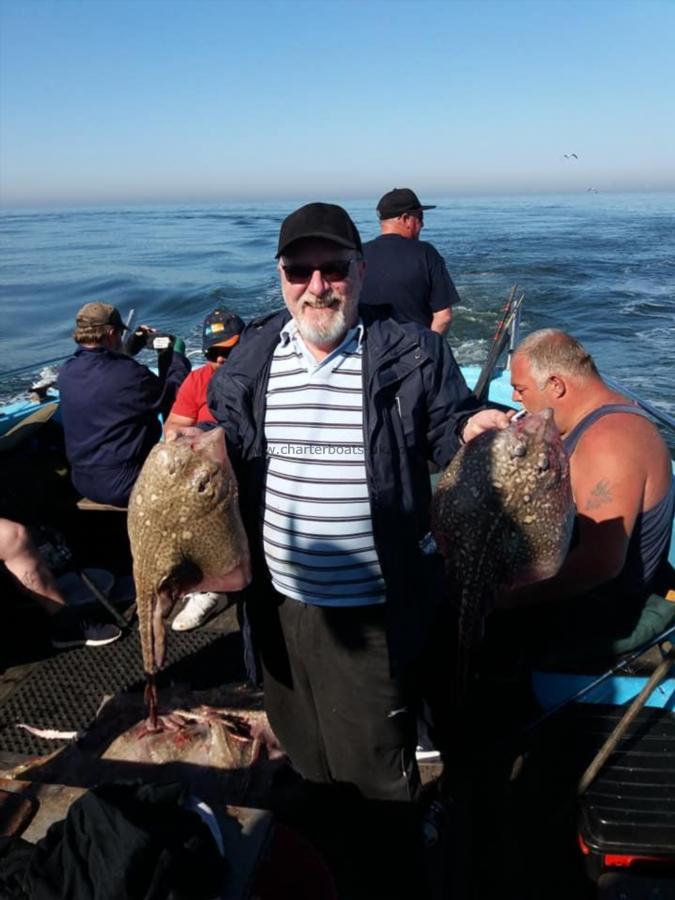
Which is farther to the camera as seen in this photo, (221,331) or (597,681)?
(221,331)

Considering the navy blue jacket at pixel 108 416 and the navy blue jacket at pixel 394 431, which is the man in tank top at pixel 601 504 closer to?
the navy blue jacket at pixel 394 431

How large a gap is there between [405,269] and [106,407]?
2.88 m

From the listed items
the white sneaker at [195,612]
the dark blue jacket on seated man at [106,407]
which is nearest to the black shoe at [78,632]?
the white sneaker at [195,612]

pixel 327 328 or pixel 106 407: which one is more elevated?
pixel 327 328

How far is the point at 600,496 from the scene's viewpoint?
3.06m

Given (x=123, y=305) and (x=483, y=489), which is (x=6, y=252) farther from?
(x=483, y=489)

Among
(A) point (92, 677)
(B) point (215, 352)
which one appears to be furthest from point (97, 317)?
(A) point (92, 677)

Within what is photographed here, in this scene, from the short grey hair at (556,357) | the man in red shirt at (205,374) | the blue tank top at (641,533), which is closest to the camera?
the blue tank top at (641,533)

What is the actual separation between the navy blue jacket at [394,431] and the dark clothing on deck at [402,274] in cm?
315

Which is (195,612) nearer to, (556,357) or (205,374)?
(205,374)

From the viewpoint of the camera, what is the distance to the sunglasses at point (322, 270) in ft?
7.77

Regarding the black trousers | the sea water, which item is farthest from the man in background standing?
the sea water

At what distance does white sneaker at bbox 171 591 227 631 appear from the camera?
15.0 feet

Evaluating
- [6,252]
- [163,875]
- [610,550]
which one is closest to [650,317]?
[610,550]
